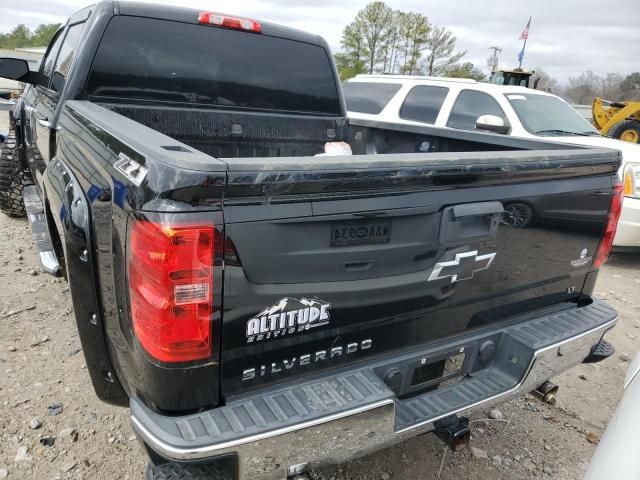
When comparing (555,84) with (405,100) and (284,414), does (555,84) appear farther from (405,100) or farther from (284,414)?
(284,414)

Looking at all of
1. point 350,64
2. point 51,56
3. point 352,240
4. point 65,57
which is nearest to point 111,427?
point 352,240

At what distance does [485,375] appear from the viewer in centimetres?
230

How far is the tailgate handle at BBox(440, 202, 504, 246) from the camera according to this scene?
1.90 metres

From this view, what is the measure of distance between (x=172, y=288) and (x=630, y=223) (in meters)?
5.57

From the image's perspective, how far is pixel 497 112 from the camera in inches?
259

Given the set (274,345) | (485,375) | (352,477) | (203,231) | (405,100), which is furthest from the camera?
(405,100)

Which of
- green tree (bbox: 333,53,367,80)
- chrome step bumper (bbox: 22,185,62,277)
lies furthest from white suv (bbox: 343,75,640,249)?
green tree (bbox: 333,53,367,80)

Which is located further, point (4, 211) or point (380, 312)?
point (4, 211)

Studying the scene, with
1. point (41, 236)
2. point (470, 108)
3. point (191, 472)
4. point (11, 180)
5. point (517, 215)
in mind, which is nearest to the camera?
point (191, 472)

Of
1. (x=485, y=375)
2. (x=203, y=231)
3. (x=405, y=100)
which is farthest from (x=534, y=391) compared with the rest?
(x=405, y=100)

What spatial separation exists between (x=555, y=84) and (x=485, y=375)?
6006 cm

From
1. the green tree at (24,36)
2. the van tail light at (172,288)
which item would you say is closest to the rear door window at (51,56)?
the van tail light at (172,288)

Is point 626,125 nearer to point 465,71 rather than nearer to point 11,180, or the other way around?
point 11,180

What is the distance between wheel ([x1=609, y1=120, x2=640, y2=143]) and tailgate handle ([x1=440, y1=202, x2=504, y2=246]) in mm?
13112
